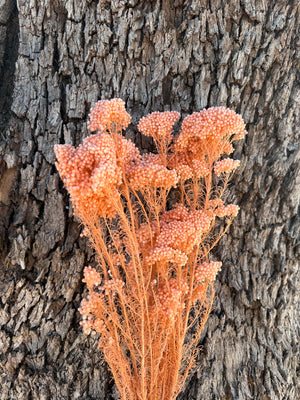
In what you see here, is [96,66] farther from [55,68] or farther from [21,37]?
[21,37]

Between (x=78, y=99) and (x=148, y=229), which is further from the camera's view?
(x=78, y=99)

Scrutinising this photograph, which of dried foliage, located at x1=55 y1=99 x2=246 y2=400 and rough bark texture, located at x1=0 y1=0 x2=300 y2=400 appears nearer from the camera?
dried foliage, located at x1=55 y1=99 x2=246 y2=400

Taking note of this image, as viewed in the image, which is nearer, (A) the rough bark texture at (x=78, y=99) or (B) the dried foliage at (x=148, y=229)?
(B) the dried foliage at (x=148, y=229)

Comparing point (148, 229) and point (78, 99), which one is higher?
point (78, 99)
